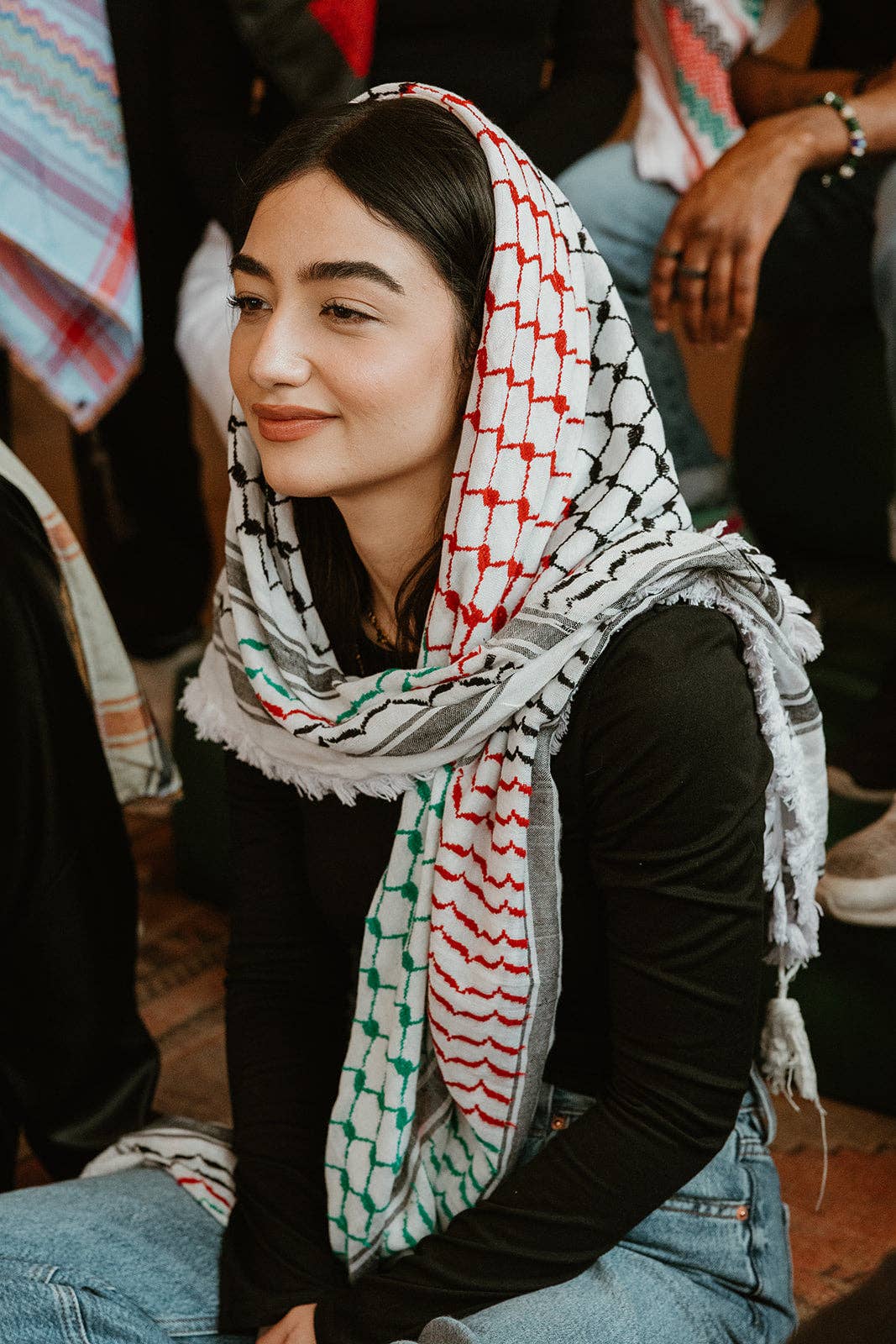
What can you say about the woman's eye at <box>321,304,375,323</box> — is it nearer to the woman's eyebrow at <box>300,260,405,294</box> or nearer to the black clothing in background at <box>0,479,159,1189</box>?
the woman's eyebrow at <box>300,260,405,294</box>

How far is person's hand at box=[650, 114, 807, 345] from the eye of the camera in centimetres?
151

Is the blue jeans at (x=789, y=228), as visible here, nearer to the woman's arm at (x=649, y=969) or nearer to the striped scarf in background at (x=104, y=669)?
the striped scarf in background at (x=104, y=669)

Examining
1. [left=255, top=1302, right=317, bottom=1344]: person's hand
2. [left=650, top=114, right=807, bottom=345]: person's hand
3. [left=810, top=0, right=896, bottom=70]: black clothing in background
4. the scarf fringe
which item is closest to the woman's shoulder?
the scarf fringe

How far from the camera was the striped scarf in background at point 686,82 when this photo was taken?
1670 millimetres

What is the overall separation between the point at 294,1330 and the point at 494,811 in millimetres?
399

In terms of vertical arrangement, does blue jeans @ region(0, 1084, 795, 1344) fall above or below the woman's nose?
below

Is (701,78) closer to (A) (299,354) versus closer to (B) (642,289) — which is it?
(B) (642,289)

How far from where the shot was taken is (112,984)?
4.46 feet

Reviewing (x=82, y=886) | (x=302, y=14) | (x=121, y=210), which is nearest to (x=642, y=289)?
(x=302, y=14)

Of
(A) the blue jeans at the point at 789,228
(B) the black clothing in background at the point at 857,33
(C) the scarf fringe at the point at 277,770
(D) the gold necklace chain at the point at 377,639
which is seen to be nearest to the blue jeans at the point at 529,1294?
(C) the scarf fringe at the point at 277,770

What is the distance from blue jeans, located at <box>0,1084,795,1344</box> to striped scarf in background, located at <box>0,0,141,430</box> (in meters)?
1.03

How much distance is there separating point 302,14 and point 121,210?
13.0 inches

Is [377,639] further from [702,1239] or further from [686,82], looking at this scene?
[686,82]

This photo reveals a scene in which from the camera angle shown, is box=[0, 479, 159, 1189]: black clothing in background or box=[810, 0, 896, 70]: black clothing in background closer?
box=[0, 479, 159, 1189]: black clothing in background
